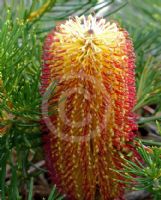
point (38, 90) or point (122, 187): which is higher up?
point (38, 90)

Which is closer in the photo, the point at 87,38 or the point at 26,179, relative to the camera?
the point at 87,38

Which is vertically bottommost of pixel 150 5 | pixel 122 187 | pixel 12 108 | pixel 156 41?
pixel 122 187

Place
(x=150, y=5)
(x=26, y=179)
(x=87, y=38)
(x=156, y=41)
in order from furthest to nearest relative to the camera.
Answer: (x=150, y=5) < (x=156, y=41) < (x=26, y=179) < (x=87, y=38)

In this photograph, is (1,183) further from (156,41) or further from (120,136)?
(156,41)

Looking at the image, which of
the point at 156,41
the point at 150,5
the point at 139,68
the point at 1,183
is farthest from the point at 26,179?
the point at 150,5

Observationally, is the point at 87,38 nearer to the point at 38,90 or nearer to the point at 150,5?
the point at 38,90

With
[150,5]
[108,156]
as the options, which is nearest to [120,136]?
[108,156]

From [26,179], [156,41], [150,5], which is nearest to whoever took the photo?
[26,179]
